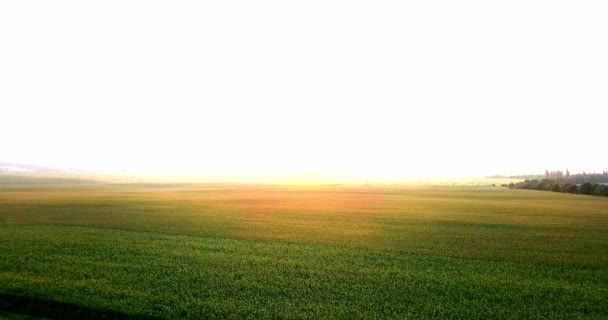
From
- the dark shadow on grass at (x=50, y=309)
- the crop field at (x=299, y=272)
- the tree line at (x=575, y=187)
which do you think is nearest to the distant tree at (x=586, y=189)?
the tree line at (x=575, y=187)

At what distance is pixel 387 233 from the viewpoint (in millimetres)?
35562

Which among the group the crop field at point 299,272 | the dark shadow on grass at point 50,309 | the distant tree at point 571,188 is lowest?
the dark shadow on grass at point 50,309

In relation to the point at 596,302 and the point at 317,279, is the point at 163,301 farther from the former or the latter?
the point at 596,302

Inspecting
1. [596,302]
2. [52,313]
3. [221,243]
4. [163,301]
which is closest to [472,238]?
[596,302]

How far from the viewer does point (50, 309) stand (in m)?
16.4

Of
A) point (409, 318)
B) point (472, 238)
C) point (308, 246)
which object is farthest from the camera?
point (472, 238)

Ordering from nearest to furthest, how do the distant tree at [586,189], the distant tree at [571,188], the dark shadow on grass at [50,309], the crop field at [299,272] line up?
the dark shadow on grass at [50,309] < the crop field at [299,272] < the distant tree at [586,189] < the distant tree at [571,188]

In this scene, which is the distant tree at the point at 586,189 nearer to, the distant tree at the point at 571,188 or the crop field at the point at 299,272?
the distant tree at the point at 571,188

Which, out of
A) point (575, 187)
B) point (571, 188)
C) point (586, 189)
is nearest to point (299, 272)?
point (586, 189)

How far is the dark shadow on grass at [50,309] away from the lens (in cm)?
1579

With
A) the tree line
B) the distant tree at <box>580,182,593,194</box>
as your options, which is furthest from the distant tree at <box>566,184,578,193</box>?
the distant tree at <box>580,182,593,194</box>

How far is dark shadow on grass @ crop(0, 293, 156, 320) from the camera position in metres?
15.8

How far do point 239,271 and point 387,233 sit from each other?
1749cm

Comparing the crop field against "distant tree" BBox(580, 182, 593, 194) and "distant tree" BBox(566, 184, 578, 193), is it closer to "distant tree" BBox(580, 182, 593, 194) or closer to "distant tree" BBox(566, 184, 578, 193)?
"distant tree" BBox(580, 182, 593, 194)
